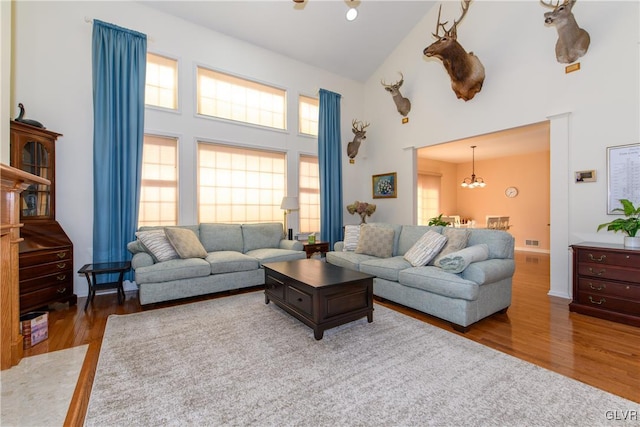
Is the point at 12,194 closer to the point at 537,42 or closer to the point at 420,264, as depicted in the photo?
the point at 420,264

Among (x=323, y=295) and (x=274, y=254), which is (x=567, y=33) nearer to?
(x=323, y=295)

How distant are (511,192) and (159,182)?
899 centimetres

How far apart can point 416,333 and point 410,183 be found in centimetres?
358

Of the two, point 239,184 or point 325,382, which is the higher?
point 239,184

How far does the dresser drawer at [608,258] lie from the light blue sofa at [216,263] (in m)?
3.43

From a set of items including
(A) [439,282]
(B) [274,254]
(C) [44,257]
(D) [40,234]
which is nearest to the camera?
(A) [439,282]

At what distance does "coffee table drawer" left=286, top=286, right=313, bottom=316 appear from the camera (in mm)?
2564

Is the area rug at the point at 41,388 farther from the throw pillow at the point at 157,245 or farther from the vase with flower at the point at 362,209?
the vase with flower at the point at 362,209

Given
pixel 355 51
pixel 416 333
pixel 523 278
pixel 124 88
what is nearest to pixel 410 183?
pixel 523 278

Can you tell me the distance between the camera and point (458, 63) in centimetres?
423

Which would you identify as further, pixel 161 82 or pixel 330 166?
pixel 330 166

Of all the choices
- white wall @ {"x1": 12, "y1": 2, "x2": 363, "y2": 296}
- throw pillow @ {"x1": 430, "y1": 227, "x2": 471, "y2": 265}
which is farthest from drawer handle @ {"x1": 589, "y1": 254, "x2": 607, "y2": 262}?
white wall @ {"x1": 12, "y1": 2, "x2": 363, "y2": 296}

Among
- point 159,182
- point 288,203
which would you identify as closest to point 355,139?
point 288,203

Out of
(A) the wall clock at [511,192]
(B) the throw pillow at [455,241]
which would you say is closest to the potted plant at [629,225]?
(B) the throw pillow at [455,241]
